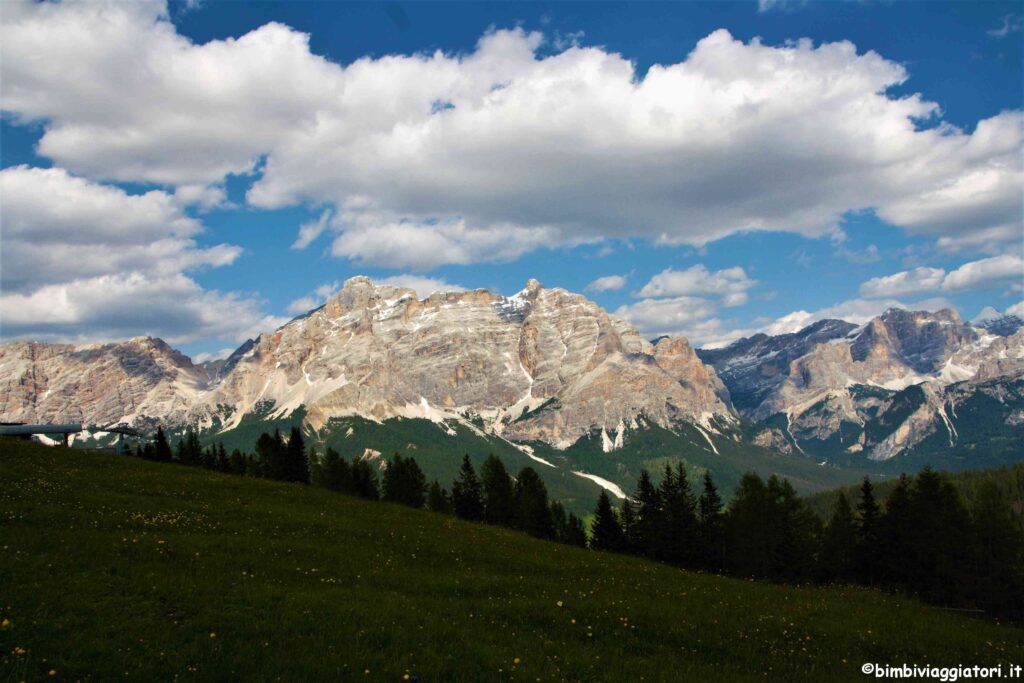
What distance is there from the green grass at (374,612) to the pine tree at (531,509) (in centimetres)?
4752

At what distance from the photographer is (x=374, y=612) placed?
20.8m

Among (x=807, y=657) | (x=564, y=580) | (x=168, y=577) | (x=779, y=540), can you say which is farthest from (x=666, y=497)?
(x=168, y=577)

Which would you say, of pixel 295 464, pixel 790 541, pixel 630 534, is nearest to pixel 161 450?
pixel 295 464

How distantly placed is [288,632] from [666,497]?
56.6 metres

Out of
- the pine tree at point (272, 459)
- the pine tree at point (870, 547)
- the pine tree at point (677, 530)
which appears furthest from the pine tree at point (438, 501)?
the pine tree at point (870, 547)

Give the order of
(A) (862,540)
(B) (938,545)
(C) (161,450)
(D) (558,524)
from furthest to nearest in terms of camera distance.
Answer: (D) (558,524) → (C) (161,450) → (A) (862,540) → (B) (938,545)

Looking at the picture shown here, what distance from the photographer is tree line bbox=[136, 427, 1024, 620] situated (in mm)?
53094

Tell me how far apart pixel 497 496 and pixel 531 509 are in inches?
278

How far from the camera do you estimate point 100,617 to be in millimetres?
18578

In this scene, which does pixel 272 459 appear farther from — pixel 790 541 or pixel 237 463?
pixel 790 541

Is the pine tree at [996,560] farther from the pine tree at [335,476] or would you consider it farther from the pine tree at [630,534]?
the pine tree at [335,476]

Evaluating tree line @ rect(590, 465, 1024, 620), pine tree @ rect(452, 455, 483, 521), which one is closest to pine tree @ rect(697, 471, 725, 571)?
tree line @ rect(590, 465, 1024, 620)

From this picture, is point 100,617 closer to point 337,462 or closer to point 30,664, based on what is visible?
point 30,664

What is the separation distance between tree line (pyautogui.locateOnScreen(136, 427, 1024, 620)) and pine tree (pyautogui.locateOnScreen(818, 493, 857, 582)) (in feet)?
0.34
